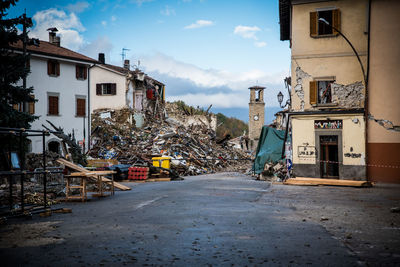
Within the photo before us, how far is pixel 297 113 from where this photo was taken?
2248 cm

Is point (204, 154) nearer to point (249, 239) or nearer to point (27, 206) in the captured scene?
point (27, 206)

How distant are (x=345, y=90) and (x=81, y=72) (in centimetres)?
2485

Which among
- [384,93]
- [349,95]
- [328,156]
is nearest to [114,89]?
[328,156]

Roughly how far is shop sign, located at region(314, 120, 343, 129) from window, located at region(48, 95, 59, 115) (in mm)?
22840

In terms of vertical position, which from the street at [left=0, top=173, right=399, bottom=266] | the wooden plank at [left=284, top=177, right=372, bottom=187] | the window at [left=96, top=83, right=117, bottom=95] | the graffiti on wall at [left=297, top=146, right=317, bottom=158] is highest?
the window at [left=96, top=83, right=117, bottom=95]

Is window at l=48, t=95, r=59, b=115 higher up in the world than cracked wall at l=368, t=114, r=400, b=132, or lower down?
higher up

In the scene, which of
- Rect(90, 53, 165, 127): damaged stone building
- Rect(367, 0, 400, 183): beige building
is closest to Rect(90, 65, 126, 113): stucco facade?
Rect(90, 53, 165, 127): damaged stone building

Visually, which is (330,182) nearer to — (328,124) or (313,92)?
(328,124)

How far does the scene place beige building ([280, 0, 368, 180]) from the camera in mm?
21562

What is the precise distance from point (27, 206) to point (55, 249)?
5.22 meters

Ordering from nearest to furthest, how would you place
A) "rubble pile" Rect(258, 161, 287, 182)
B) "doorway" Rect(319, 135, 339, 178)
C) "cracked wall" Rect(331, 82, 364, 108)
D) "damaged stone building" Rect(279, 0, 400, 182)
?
"damaged stone building" Rect(279, 0, 400, 182)
"cracked wall" Rect(331, 82, 364, 108)
"doorway" Rect(319, 135, 339, 178)
"rubble pile" Rect(258, 161, 287, 182)

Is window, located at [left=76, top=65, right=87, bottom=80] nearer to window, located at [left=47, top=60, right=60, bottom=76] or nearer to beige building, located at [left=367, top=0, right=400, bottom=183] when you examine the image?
window, located at [left=47, top=60, right=60, bottom=76]

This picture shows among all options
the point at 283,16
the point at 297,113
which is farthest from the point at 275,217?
→ the point at 283,16

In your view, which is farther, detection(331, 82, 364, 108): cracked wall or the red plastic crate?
the red plastic crate
